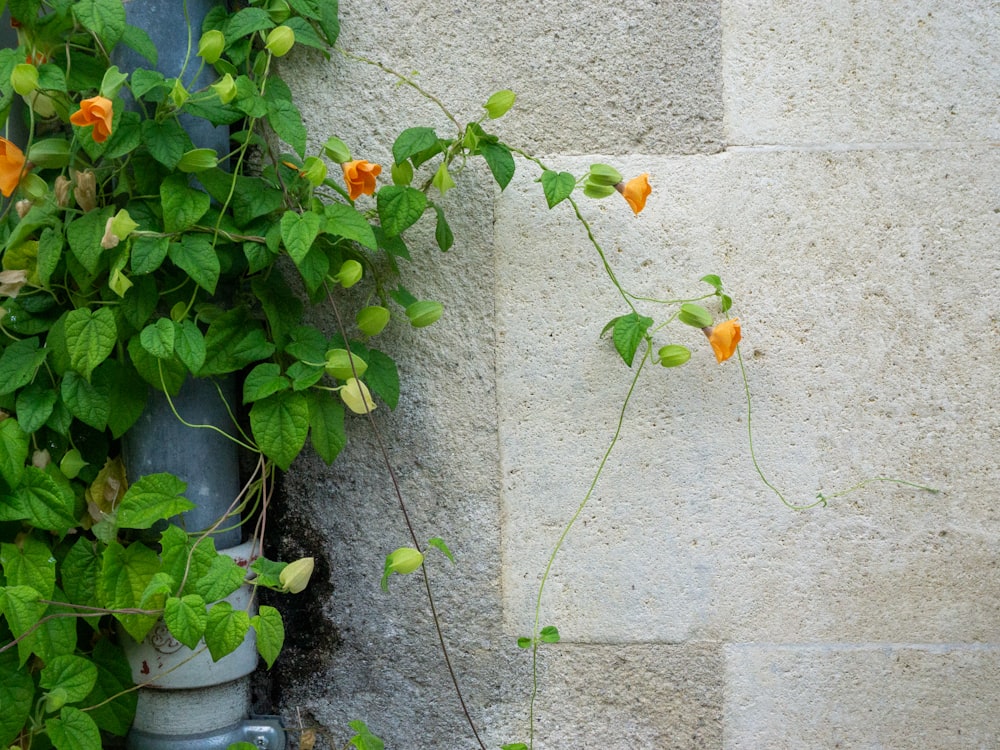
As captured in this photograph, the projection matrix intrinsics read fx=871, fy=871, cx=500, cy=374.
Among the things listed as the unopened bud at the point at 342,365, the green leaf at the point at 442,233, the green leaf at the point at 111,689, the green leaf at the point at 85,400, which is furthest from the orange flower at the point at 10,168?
the green leaf at the point at 111,689

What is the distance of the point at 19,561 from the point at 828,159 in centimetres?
144

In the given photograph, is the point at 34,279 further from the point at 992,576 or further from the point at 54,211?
the point at 992,576

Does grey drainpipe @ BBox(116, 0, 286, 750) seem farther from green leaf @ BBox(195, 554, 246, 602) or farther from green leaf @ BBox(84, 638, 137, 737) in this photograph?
green leaf @ BBox(195, 554, 246, 602)

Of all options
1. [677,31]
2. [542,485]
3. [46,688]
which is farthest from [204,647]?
[677,31]

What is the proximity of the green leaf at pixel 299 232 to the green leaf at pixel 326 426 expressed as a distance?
0.80 feet

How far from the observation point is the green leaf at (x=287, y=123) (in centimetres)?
136

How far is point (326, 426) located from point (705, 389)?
64 cm

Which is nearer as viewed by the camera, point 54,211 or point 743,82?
point 54,211

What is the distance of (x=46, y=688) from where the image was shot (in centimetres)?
132

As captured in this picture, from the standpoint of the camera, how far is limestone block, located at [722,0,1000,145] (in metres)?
1.47

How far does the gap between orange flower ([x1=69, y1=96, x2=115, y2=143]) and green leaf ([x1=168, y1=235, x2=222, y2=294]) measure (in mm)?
184

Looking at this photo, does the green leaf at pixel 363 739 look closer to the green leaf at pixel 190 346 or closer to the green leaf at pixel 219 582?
the green leaf at pixel 219 582

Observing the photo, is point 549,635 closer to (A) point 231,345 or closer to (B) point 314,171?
(A) point 231,345

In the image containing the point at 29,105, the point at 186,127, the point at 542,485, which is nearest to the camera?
the point at 29,105
